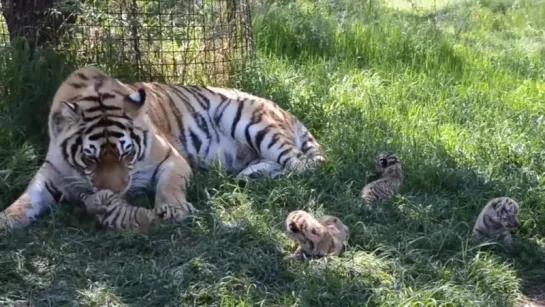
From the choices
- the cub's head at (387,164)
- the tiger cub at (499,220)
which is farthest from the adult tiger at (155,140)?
the tiger cub at (499,220)

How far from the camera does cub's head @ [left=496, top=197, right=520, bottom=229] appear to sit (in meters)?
4.51

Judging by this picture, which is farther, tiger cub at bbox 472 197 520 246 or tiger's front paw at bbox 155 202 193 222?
tiger's front paw at bbox 155 202 193 222

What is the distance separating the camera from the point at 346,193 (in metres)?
5.10

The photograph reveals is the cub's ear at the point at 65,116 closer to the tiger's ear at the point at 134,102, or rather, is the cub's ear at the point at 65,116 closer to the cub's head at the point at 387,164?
the tiger's ear at the point at 134,102

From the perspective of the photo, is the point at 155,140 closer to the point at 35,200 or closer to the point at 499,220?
the point at 35,200

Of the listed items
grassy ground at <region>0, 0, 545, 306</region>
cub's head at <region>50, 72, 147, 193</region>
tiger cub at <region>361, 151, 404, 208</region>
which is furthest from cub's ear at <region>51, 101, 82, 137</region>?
tiger cub at <region>361, 151, 404, 208</region>

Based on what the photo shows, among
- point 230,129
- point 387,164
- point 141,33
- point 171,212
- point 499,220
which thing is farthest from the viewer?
point 141,33

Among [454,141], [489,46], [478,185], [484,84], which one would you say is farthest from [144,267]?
[489,46]

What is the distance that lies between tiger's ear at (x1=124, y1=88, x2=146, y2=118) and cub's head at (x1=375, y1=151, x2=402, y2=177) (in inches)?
60.1

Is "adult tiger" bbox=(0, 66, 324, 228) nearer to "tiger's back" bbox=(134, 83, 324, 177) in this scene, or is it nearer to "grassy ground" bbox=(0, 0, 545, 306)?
"tiger's back" bbox=(134, 83, 324, 177)

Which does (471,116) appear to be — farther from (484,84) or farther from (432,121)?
(484,84)

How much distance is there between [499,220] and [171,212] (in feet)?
5.88

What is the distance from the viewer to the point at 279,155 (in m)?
5.69

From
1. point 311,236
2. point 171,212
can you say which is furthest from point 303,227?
point 171,212
